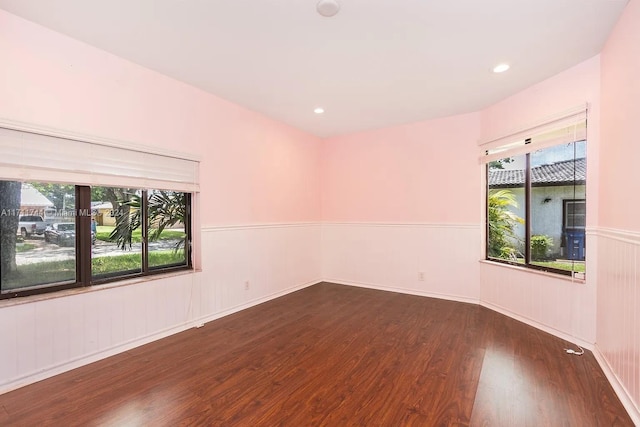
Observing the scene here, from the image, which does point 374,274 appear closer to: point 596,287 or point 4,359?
point 596,287

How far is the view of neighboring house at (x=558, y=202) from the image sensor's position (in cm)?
292

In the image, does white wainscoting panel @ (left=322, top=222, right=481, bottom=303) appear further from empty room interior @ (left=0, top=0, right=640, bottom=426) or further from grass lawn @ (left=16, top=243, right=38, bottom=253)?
grass lawn @ (left=16, top=243, right=38, bottom=253)

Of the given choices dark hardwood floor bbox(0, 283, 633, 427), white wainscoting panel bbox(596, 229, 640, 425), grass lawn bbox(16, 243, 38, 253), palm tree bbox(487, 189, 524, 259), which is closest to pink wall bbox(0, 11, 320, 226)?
grass lawn bbox(16, 243, 38, 253)

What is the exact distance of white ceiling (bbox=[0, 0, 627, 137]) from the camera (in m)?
2.05

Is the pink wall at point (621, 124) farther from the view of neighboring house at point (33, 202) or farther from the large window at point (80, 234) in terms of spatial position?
the view of neighboring house at point (33, 202)

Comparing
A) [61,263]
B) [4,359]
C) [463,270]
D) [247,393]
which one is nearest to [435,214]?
[463,270]

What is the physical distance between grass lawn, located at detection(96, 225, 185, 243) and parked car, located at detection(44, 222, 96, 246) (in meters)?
0.18

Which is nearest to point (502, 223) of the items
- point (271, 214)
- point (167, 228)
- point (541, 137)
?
point (541, 137)

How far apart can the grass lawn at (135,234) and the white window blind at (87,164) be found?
44 cm

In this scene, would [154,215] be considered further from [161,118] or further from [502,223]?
[502,223]

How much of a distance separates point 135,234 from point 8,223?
3.04 ft

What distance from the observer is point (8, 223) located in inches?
87.5

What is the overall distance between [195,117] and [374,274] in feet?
11.6

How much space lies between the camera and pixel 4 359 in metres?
2.09
